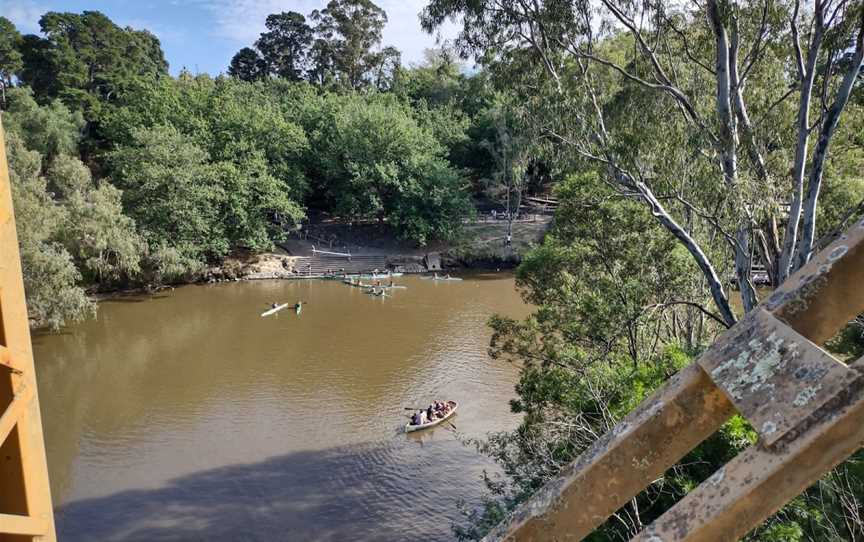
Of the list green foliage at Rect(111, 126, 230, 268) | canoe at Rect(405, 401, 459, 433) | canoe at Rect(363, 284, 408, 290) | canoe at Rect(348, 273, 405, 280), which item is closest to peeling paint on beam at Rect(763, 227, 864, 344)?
canoe at Rect(405, 401, 459, 433)

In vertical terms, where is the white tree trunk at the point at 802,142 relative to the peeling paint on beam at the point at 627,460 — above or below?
above

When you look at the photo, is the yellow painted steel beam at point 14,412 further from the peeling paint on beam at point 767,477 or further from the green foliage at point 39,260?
the green foliage at point 39,260

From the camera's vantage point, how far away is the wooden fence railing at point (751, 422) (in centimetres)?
91

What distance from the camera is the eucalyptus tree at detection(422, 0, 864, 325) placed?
6535mm

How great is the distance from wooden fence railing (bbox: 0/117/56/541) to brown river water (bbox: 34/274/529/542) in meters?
8.58

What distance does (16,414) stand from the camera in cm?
118

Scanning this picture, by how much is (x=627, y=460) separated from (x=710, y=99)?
10.8 metres

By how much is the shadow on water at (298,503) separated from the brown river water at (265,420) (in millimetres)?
32

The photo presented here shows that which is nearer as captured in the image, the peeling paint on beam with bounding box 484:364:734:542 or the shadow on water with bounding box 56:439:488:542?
Answer: the peeling paint on beam with bounding box 484:364:734:542

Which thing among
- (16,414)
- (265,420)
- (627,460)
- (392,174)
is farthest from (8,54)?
(627,460)

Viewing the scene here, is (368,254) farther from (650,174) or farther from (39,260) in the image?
(650,174)

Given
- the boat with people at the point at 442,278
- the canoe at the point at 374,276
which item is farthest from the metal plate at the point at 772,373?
the canoe at the point at 374,276

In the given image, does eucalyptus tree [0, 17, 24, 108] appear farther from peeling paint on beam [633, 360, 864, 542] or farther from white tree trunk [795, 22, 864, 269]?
peeling paint on beam [633, 360, 864, 542]

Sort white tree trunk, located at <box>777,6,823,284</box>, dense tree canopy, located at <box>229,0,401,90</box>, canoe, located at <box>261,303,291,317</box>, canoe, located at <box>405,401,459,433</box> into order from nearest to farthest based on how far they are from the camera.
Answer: white tree trunk, located at <box>777,6,823,284</box>, canoe, located at <box>405,401,459,433</box>, canoe, located at <box>261,303,291,317</box>, dense tree canopy, located at <box>229,0,401,90</box>
